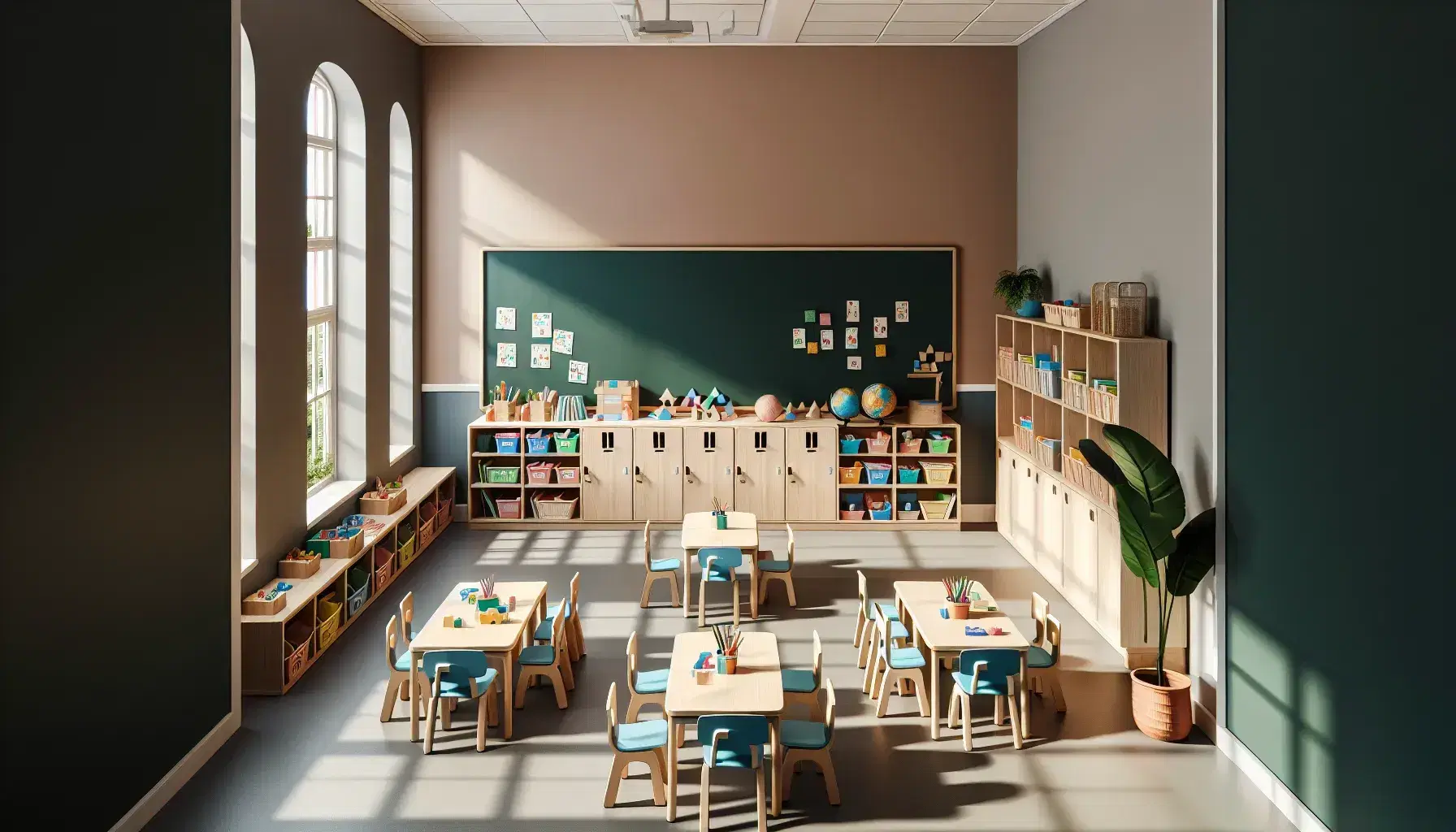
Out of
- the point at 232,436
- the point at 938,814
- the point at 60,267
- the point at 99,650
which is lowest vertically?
the point at 938,814

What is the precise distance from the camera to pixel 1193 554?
5992mm

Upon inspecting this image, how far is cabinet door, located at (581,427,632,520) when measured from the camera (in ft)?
36.0

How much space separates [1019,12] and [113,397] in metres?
7.78

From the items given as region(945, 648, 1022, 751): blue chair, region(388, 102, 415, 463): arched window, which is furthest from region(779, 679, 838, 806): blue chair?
region(388, 102, 415, 463): arched window

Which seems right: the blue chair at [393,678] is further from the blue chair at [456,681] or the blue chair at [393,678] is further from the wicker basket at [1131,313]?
the wicker basket at [1131,313]

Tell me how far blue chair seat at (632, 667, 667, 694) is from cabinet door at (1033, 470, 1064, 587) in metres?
3.93

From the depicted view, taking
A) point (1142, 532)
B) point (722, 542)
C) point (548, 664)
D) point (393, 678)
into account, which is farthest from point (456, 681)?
point (1142, 532)

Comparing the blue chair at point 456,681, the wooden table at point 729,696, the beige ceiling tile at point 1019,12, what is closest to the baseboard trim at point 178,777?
the blue chair at point 456,681

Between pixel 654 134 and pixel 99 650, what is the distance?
7666 mm

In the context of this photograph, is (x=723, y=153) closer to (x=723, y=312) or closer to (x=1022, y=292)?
(x=723, y=312)

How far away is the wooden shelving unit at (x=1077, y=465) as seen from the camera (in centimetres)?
721

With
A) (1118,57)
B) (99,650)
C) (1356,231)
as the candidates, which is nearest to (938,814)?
(1356,231)

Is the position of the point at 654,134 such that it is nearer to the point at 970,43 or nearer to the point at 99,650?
the point at 970,43

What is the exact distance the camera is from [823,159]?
11203 millimetres
